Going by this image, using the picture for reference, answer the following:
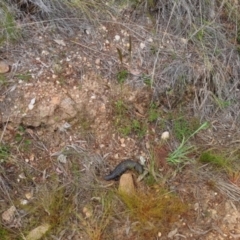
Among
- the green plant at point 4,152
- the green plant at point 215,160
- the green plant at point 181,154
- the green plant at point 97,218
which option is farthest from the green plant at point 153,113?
the green plant at point 4,152

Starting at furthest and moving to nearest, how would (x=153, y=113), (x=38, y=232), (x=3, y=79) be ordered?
(x=153, y=113), (x=3, y=79), (x=38, y=232)

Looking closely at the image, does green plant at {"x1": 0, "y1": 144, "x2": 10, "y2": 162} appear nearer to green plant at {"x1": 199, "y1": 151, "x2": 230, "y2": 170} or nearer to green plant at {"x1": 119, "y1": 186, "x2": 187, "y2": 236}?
green plant at {"x1": 119, "y1": 186, "x2": 187, "y2": 236}

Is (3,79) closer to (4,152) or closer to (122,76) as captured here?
(4,152)

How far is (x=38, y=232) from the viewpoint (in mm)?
1859

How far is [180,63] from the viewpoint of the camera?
2.35 m

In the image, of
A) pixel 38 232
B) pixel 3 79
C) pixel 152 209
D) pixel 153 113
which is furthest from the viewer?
pixel 153 113

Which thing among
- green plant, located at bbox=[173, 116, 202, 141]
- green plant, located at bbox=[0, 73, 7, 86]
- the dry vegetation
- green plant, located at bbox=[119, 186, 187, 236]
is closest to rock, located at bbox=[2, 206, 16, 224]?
the dry vegetation

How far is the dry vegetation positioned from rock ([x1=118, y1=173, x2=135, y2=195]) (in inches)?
1.3

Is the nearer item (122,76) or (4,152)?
(4,152)

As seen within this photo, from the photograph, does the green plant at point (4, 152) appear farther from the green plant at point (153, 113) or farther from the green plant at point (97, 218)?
the green plant at point (153, 113)

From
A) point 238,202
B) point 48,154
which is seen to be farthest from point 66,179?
point 238,202

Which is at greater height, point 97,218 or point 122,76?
point 122,76

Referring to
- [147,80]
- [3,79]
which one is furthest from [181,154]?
[3,79]

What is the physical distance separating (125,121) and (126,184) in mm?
315
